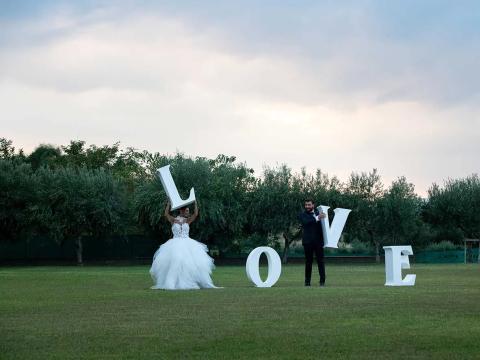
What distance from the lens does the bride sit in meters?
23.6

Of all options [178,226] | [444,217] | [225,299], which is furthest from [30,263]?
[225,299]

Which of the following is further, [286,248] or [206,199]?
[286,248]

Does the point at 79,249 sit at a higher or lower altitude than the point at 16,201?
lower

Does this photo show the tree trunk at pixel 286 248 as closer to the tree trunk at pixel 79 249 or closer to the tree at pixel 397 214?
the tree at pixel 397 214

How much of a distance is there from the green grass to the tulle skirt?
3.47 m

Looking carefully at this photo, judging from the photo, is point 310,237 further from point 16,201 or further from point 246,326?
point 16,201

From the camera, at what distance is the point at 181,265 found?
23.7m

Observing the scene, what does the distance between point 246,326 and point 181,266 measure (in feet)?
35.1

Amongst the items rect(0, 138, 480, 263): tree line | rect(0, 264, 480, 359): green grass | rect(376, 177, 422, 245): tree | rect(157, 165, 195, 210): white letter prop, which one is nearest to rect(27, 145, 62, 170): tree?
rect(0, 138, 480, 263): tree line

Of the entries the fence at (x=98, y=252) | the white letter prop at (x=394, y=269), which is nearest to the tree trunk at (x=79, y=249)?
the fence at (x=98, y=252)

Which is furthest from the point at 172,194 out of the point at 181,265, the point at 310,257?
the point at 310,257

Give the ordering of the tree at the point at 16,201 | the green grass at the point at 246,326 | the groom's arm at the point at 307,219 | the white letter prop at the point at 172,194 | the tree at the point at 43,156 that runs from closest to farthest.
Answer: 1. the green grass at the point at 246,326
2. the groom's arm at the point at 307,219
3. the white letter prop at the point at 172,194
4. the tree at the point at 16,201
5. the tree at the point at 43,156

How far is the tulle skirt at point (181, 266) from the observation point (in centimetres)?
2359

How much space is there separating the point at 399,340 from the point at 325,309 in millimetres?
4315
